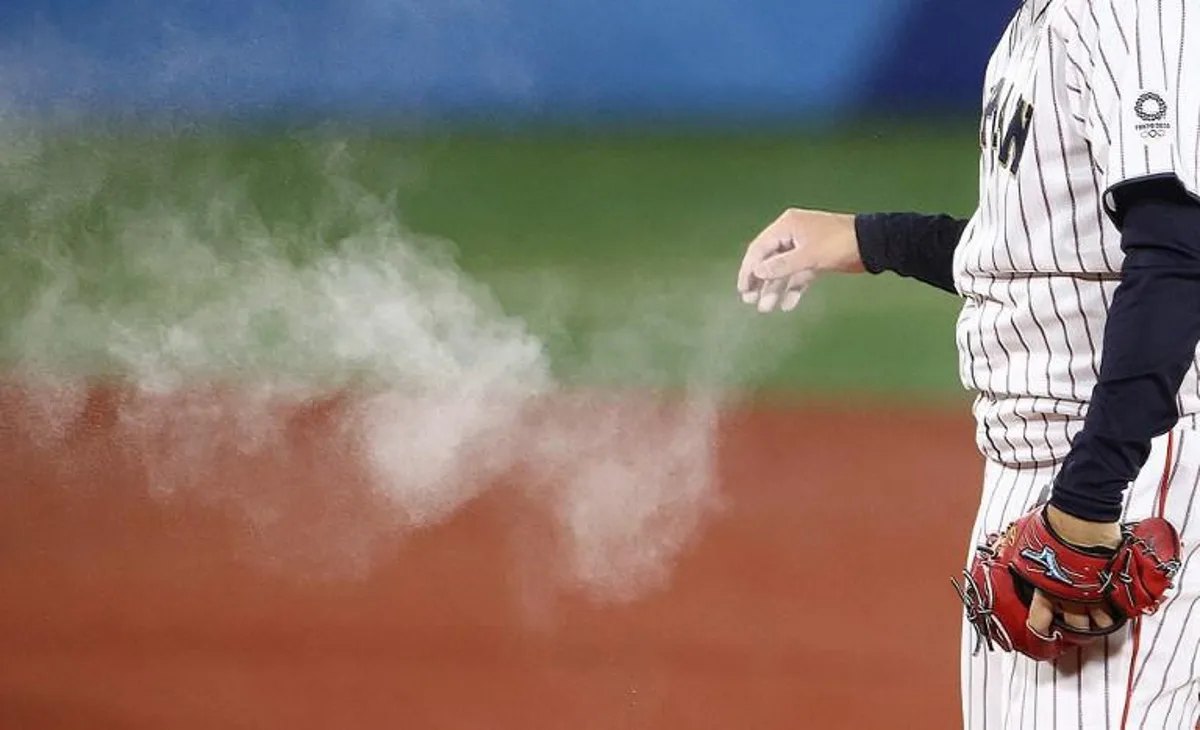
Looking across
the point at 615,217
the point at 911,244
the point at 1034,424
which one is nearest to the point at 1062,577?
the point at 1034,424

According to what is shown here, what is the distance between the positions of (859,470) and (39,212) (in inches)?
41.9

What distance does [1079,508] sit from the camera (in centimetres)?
91

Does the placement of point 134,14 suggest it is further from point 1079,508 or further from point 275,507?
point 1079,508

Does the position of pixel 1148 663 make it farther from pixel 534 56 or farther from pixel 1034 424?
pixel 534 56

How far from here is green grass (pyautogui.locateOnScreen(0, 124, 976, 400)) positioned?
1799mm

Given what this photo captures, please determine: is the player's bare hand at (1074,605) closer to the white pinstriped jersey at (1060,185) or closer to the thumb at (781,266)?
the white pinstriped jersey at (1060,185)

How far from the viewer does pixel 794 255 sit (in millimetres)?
1395

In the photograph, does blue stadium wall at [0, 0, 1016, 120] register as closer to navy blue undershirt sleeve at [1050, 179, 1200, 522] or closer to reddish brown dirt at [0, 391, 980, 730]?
reddish brown dirt at [0, 391, 980, 730]

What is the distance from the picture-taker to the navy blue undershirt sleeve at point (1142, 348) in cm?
88

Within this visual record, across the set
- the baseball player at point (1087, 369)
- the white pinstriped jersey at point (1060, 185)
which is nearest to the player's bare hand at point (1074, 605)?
the baseball player at point (1087, 369)

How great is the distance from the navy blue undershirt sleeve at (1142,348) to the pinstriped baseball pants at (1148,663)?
0.08m

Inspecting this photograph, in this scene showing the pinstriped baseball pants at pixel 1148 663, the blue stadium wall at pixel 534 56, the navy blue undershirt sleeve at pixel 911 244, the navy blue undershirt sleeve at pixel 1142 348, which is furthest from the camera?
the blue stadium wall at pixel 534 56

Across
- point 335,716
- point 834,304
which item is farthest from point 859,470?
point 335,716

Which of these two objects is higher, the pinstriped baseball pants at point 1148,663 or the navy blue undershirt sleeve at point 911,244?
the navy blue undershirt sleeve at point 911,244
